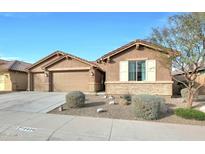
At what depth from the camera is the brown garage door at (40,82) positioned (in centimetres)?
2284

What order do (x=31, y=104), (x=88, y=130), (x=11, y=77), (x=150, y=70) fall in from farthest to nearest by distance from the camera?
(x=11, y=77), (x=150, y=70), (x=31, y=104), (x=88, y=130)

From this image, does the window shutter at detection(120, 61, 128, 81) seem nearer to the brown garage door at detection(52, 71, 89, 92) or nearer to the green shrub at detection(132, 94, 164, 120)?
the brown garage door at detection(52, 71, 89, 92)

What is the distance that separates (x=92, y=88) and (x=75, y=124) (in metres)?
13.0

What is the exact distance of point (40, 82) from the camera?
78.1ft

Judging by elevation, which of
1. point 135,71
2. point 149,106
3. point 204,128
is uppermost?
point 135,71

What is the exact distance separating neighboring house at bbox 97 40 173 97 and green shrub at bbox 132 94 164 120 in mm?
6466

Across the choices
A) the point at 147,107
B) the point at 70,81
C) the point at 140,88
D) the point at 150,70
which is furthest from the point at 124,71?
the point at 70,81

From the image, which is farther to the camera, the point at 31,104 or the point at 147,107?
the point at 31,104

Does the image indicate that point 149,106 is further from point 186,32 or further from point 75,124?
point 186,32

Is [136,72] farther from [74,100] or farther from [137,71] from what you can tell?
[74,100]

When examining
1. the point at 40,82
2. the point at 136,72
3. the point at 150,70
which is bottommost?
the point at 40,82

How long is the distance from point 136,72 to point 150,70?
1116 millimetres
